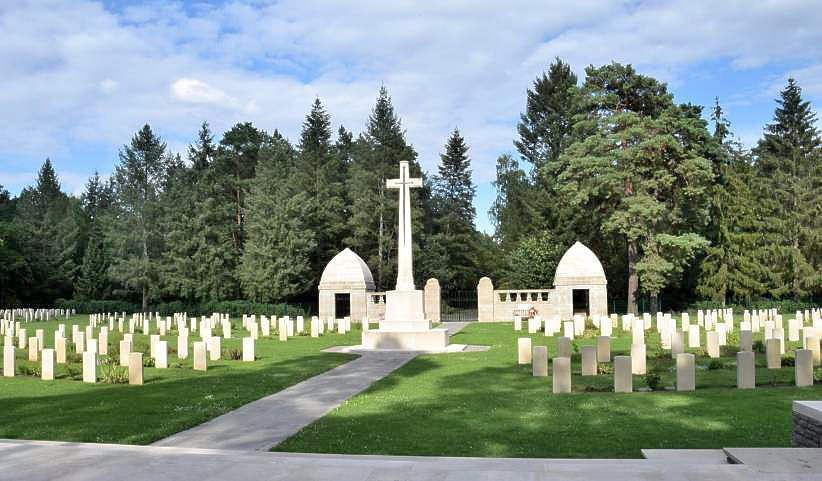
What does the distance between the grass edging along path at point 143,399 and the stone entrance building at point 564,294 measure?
837 inches

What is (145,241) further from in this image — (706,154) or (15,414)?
→ (15,414)

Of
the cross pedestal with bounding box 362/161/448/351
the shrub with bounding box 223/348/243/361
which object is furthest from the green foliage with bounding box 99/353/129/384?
→ the cross pedestal with bounding box 362/161/448/351

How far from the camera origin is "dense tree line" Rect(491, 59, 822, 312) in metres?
39.1

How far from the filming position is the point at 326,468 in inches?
264

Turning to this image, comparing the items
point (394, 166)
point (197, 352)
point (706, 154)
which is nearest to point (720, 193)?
point (706, 154)

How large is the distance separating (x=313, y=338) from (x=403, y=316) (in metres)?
6.72

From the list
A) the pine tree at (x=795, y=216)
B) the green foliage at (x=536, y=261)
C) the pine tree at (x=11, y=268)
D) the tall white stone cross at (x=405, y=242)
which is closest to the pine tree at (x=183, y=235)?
the pine tree at (x=11, y=268)

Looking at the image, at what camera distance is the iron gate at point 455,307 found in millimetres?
44312

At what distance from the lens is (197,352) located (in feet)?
57.1

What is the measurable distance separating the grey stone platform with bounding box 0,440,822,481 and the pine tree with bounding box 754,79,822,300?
44133 mm

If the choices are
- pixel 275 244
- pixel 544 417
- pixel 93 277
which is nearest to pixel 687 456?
pixel 544 417

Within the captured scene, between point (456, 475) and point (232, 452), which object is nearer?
point (456, 475)

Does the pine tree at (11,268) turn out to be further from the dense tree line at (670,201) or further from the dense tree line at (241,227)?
the dense tree line at (670,201)

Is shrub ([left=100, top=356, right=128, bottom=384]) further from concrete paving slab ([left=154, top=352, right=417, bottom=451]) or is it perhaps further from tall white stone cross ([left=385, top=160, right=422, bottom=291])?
tall white stone cross ([left=385, top=160, right=422, bottom=291])
